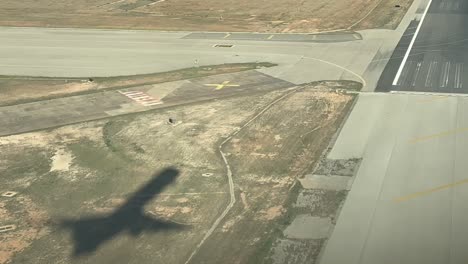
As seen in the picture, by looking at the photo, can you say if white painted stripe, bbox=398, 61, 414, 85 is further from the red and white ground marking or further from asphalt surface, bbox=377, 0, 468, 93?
the red and white ground marking

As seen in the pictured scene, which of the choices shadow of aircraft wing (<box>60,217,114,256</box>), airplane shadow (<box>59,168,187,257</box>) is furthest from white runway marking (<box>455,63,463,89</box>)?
shadow of aircraft wing (<box>60,217,114,256</box>)

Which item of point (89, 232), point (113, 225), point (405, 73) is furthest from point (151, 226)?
point (405, 73)

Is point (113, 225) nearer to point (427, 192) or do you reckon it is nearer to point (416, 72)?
point (427, 192)

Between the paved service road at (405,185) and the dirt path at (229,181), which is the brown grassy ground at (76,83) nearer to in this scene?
the dirt path at (229,181)

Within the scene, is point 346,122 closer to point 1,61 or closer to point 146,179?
point 146,179

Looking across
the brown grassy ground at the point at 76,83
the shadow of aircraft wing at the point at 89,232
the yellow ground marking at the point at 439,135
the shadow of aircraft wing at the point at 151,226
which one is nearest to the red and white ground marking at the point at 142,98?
the brown grassy ground at the point at 76,83

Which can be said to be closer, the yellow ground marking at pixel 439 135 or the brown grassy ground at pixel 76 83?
the yellow ground marking at pixel 439 135

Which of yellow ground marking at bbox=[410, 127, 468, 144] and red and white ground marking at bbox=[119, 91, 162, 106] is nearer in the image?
yellow ground marking at bbox=[410, 127, 468, 144]
